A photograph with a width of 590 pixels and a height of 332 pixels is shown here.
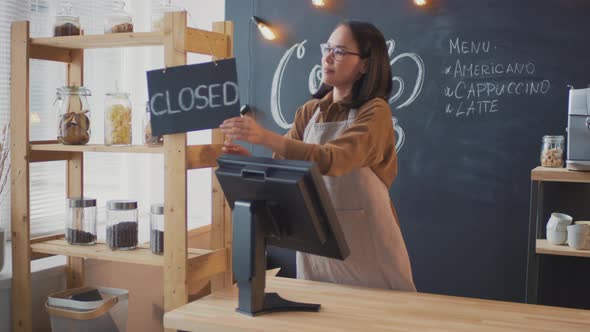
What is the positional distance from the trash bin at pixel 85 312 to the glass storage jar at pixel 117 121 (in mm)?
611

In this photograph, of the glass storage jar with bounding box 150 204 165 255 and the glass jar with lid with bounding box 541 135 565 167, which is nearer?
the glass storage jar with bounding box 150 204 165 255

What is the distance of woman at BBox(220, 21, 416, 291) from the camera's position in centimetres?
214

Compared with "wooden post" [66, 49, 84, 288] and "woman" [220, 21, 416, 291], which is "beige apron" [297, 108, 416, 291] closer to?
"woman" [220, 21, 416, 291]

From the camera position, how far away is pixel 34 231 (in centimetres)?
319

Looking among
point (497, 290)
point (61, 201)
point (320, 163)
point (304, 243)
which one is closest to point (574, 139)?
point (497, 290)

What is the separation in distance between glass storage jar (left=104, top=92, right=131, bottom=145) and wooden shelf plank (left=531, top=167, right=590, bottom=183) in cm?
201

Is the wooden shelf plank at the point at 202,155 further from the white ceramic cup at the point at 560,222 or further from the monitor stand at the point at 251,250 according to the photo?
the white ceramic cup at the point at 560,222

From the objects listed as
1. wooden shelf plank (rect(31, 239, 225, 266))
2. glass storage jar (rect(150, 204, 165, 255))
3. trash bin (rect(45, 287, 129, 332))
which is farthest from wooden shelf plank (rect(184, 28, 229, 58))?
trash bin (rect(45, 287, 129, 332))

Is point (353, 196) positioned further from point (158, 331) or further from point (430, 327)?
point (158, 331)

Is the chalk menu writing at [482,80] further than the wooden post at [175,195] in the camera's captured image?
Yes

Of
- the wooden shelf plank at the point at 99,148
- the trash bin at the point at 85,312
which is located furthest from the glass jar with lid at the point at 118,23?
the trash bin at the point at 85,312

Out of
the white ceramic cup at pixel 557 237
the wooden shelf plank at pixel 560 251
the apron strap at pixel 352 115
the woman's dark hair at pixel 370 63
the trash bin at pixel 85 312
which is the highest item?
the woman's dark hair at pixel 370 63

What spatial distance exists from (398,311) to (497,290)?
2.42 m

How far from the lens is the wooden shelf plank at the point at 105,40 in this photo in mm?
2307
